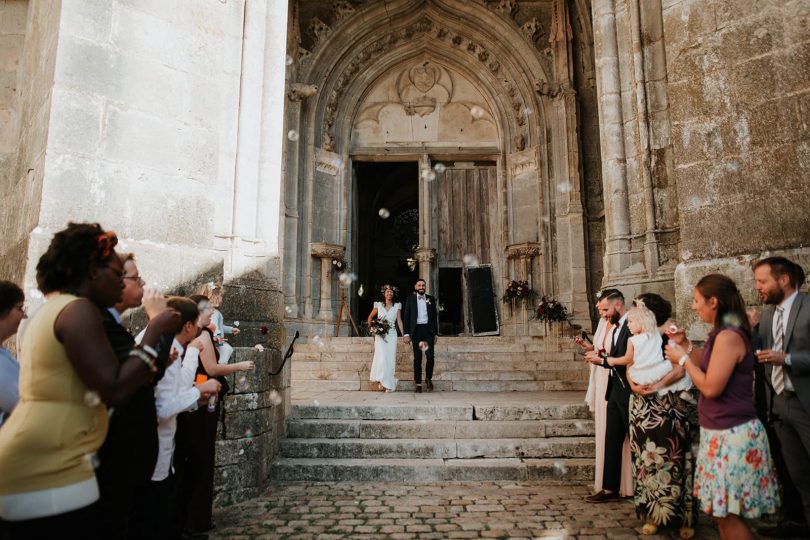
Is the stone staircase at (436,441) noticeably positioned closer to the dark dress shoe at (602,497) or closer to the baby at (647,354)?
Answer: the dark dress shoe at (602,497)

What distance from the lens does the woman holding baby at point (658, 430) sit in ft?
11.9

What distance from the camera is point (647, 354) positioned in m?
3.80

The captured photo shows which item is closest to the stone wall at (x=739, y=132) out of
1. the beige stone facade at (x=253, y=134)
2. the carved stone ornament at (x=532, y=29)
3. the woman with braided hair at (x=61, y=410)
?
the beige stone facade at (x=253, y=134)

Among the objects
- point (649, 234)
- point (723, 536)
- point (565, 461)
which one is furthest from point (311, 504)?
point (649, 234)

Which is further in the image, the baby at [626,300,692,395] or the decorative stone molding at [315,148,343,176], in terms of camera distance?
the decorative stone molding at [315,148,343,176]

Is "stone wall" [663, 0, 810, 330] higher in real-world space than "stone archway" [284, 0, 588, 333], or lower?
lower

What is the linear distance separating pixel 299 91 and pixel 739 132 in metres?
9.13

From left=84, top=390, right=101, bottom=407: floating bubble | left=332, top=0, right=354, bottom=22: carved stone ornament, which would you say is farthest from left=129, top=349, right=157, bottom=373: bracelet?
left=332, top=0, right=354, bottom=22: carved stone ornament

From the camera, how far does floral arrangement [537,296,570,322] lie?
10.9m

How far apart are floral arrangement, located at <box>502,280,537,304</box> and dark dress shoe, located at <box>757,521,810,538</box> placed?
8324mm

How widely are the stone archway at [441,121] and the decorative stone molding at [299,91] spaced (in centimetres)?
3

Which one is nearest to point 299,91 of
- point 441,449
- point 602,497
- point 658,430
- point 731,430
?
point 441,449

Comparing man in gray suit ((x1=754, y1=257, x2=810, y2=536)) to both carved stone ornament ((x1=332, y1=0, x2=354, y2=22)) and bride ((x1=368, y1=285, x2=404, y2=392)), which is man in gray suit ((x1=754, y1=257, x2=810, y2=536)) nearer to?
bride ((x1=368, y1=285, x2=404, y2=392))

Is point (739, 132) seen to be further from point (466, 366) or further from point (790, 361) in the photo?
point (466, 366)
